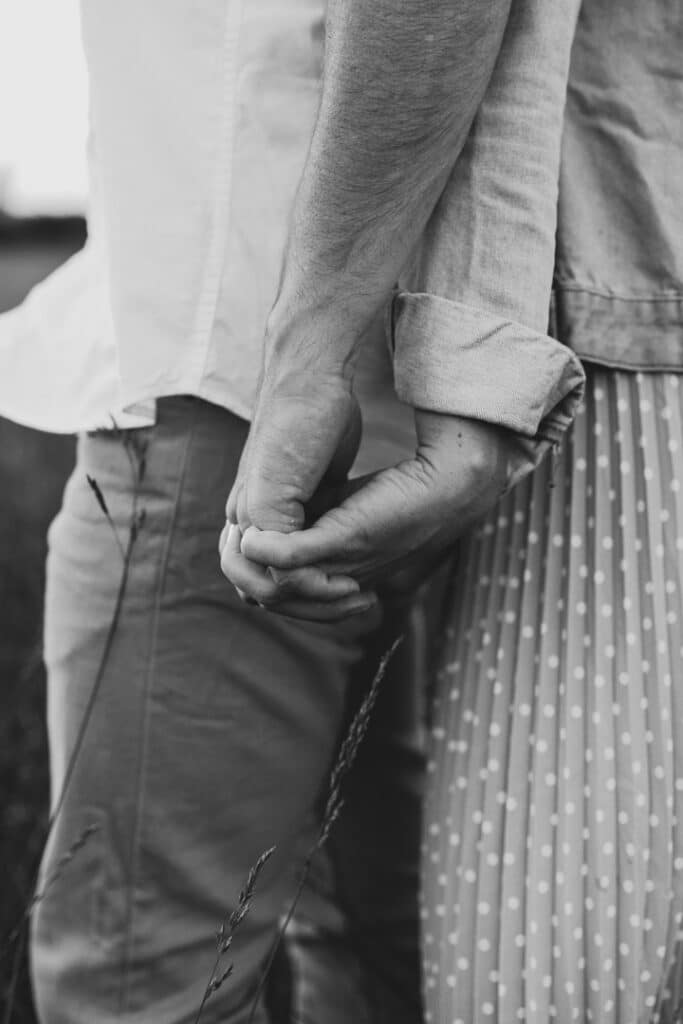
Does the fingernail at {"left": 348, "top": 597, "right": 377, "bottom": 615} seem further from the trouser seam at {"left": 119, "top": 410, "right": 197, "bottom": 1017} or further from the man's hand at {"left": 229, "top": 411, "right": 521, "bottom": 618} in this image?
the trouser seam at {"left": 119, "top": 410, "right": 197, "bottom": 1017}

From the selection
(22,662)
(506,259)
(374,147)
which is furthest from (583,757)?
(22,662)

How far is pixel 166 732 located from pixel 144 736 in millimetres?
24

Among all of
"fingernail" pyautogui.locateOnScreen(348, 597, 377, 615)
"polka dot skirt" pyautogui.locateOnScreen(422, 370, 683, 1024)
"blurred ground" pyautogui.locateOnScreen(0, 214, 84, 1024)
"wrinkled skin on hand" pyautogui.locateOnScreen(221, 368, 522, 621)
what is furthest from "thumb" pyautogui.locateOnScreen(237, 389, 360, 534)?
"blurred ground" pyautogui.locateOnScreen(0, 214, 84, 1024)

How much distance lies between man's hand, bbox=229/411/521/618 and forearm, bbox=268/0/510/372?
0.12 m

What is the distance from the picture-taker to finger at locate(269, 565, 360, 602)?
0.89m

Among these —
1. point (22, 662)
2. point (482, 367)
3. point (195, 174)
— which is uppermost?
point (195, 174)

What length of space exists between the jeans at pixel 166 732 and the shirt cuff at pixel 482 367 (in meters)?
0.23

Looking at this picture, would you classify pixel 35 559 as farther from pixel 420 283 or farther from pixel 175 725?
pixel 420 283

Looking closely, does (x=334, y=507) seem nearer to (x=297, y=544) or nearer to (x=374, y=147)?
(x=297, y=544)

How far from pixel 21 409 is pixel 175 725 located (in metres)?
0.40

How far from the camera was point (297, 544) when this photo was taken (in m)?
0.88

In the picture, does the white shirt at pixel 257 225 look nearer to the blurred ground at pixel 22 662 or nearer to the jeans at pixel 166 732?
the jeans at pixel 166 732

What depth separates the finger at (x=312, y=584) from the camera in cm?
89

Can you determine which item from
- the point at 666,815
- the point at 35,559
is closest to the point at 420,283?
the point at 666,815
